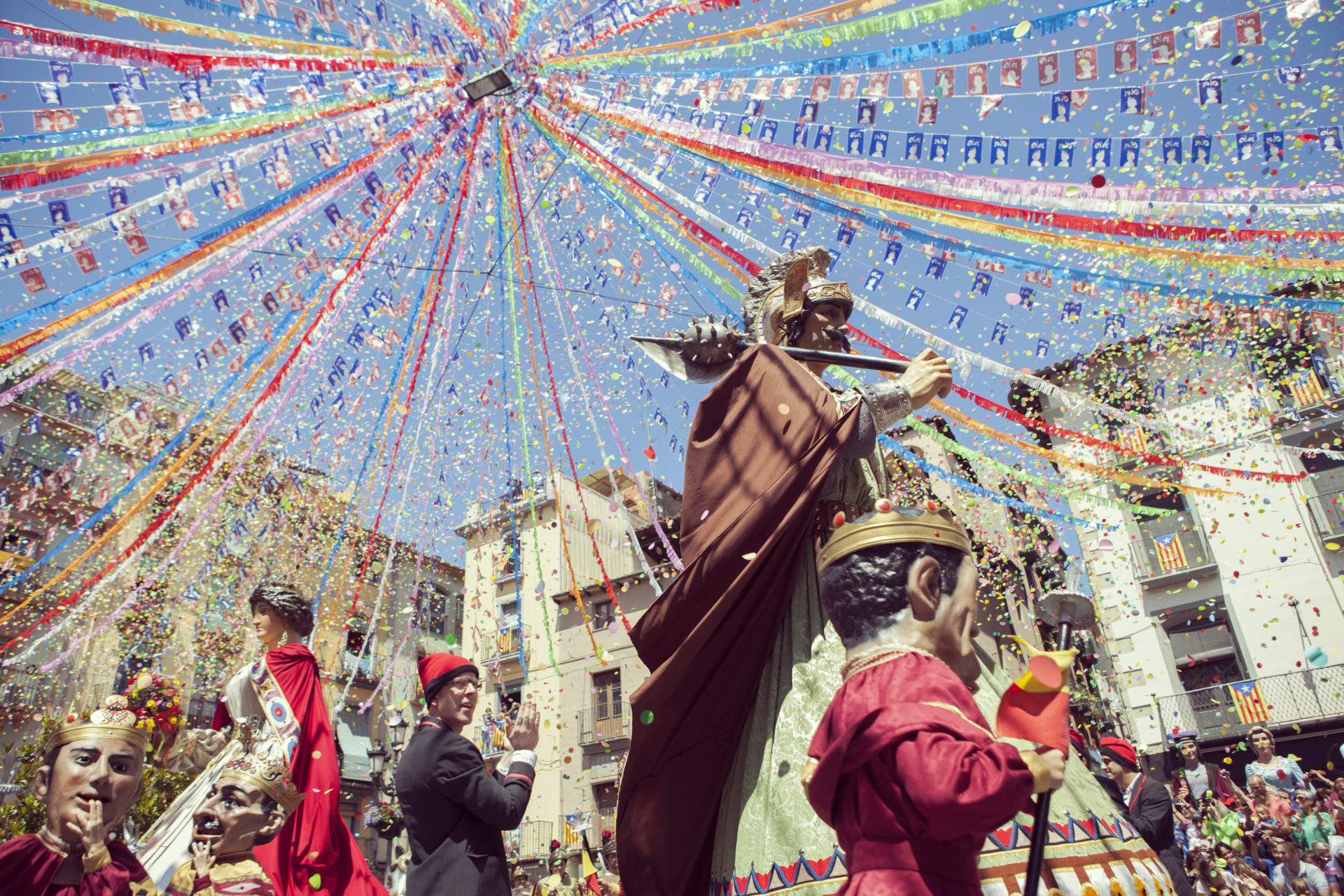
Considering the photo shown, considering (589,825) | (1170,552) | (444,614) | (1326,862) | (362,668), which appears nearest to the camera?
(1326,862)

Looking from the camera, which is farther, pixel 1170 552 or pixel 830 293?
pixel 1170 552

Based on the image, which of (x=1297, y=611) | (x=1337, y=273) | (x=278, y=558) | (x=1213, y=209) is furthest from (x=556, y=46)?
(x=1297, y=611)

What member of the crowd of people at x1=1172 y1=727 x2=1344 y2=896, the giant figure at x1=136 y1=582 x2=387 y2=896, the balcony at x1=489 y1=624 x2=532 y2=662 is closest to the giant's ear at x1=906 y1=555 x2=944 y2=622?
the giant figure at x1=136 y1=582 x2=387 y2=896

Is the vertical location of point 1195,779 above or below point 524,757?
above

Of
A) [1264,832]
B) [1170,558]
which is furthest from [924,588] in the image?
[1170,558]

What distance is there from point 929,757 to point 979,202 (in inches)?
156

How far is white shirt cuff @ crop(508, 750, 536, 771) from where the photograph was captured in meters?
3.46

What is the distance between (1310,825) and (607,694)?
16224mm

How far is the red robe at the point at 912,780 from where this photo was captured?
4.86 ft

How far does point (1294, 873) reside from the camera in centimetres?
717

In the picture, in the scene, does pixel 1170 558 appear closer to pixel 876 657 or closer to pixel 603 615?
pixel 603 615

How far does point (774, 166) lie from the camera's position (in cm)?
570

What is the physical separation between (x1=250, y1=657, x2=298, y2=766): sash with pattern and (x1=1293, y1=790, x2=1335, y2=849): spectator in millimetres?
9106

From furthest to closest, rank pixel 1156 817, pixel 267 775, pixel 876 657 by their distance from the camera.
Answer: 1. pixel 1156 817
2. pixel 267 775
3. pixel 876 657
